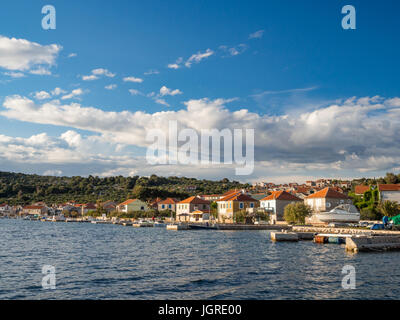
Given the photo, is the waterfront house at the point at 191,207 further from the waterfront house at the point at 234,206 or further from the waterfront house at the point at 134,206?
the waterfront house at the point at 134,206

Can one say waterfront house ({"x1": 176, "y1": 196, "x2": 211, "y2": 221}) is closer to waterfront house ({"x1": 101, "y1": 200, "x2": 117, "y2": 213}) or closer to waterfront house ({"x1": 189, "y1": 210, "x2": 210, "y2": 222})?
waterfront house ({"x1": 189, "y1": 210, "x2": 210, "y2": 222})

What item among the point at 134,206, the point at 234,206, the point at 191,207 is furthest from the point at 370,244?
the point at 134,206

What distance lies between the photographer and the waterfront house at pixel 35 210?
165188 mm

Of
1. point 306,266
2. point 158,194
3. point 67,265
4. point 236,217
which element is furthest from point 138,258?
point 158,194

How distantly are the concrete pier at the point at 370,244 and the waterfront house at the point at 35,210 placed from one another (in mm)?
155302

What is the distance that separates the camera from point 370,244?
35844mm

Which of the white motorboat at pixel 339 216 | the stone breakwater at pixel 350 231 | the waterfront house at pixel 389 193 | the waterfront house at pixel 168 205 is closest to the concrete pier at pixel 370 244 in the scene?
the stone breakwater at pixel 350 231

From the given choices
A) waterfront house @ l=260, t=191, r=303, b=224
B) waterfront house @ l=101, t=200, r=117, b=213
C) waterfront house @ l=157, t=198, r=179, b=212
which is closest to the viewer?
waterfront house @ l=260, t=191, r=303, b=224

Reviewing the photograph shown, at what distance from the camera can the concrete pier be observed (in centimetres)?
3511

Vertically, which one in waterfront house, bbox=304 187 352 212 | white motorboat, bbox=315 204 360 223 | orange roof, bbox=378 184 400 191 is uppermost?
orange roof, bbox=378 184 400 191

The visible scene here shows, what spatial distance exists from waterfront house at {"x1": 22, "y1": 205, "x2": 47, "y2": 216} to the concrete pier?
510 feet

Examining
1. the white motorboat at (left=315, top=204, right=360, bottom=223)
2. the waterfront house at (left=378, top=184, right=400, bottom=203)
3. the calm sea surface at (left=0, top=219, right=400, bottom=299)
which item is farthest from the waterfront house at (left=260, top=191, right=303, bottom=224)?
the calm sea surface at (left=0, top=219, right=400, bottom=299)
